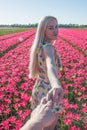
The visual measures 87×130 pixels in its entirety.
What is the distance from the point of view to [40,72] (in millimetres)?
2713

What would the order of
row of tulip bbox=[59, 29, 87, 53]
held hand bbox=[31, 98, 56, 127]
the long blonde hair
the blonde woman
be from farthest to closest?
row of tulip bbox=[59, 29, 87, 53], the long blonde hair, the blonde woman, held hand bbox=[31, 98, 56, 127]

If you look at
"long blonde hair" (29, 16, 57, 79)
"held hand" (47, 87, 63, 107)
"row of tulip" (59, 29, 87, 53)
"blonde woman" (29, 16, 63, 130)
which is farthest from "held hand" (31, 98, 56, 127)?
"row of tulip" (59, 29, 87, 53)

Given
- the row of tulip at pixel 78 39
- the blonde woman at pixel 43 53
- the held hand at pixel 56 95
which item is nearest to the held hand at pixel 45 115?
the held hand at pixel 56 95

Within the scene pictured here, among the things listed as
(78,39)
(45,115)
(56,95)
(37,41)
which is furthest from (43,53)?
(78,39)

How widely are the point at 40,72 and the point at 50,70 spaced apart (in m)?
0.76

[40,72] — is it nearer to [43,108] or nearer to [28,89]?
[43,108]

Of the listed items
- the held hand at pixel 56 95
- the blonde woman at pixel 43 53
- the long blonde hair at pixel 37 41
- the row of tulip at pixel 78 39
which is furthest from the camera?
the row of tulip at pixel 78 39

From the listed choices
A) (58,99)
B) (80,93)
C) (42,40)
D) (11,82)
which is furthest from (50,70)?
(11,82)

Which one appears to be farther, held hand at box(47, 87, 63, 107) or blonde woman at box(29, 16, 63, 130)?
blonde woman at box(29, 16, 63, 130)

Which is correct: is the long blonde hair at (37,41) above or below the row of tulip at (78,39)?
above

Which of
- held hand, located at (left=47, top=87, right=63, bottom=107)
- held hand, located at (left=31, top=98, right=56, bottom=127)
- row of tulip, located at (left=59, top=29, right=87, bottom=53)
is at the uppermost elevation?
held hand, located at (left=47, top=87, right=63, bottom=107)

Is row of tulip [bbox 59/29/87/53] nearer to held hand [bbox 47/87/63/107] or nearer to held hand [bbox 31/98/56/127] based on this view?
held hand [bbox 47/87/63/107]

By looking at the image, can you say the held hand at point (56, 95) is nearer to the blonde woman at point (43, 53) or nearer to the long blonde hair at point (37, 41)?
the blonde woman at point (43, 53)

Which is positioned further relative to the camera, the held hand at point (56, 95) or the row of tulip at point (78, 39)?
the row of tulip at point (78, 39)
